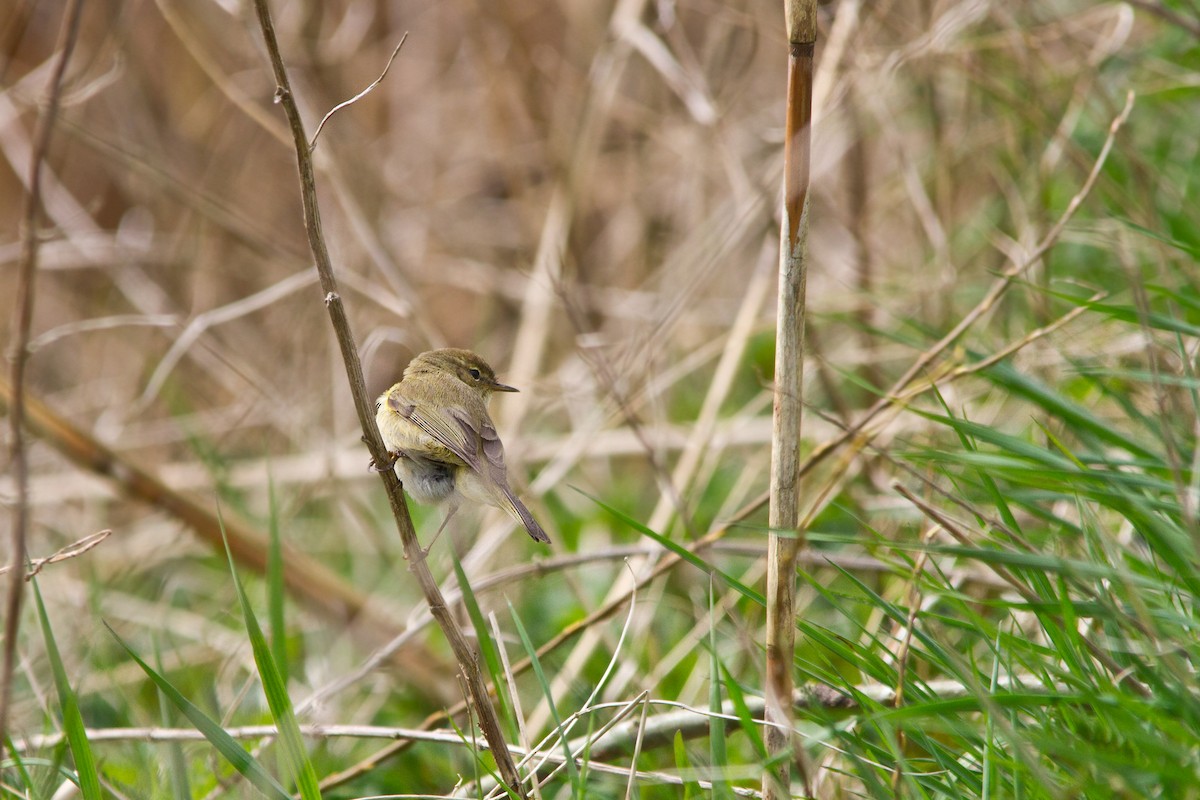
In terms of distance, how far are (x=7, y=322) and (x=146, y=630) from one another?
12.0 ft

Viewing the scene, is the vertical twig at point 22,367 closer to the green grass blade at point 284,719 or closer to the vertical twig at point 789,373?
the green grass blade at point 284,719

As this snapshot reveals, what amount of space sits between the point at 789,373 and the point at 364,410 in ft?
2.07

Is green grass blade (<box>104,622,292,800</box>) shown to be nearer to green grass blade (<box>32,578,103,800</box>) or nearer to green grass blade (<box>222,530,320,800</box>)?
green grass blade (<box>222,530,320,800</box>)

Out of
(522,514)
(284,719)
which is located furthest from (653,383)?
(284,719)

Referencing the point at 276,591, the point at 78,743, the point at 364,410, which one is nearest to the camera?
the point at 364,410

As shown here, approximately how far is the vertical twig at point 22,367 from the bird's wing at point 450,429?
75 centimetres

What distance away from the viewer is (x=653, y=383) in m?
3.79

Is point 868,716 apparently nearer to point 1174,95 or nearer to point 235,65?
point 1174,95

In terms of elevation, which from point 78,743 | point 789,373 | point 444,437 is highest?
point 789,373

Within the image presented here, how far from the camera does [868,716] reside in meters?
1.39

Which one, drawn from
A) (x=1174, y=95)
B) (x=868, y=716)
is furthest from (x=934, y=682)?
(x=1174, y=95)

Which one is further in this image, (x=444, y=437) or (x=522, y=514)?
(x=444, y=437)

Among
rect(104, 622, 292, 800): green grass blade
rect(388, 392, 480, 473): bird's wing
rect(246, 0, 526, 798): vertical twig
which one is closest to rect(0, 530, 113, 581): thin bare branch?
rect(104, 622, 292, 800): green grass blade

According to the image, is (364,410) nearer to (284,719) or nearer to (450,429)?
(284,719)
